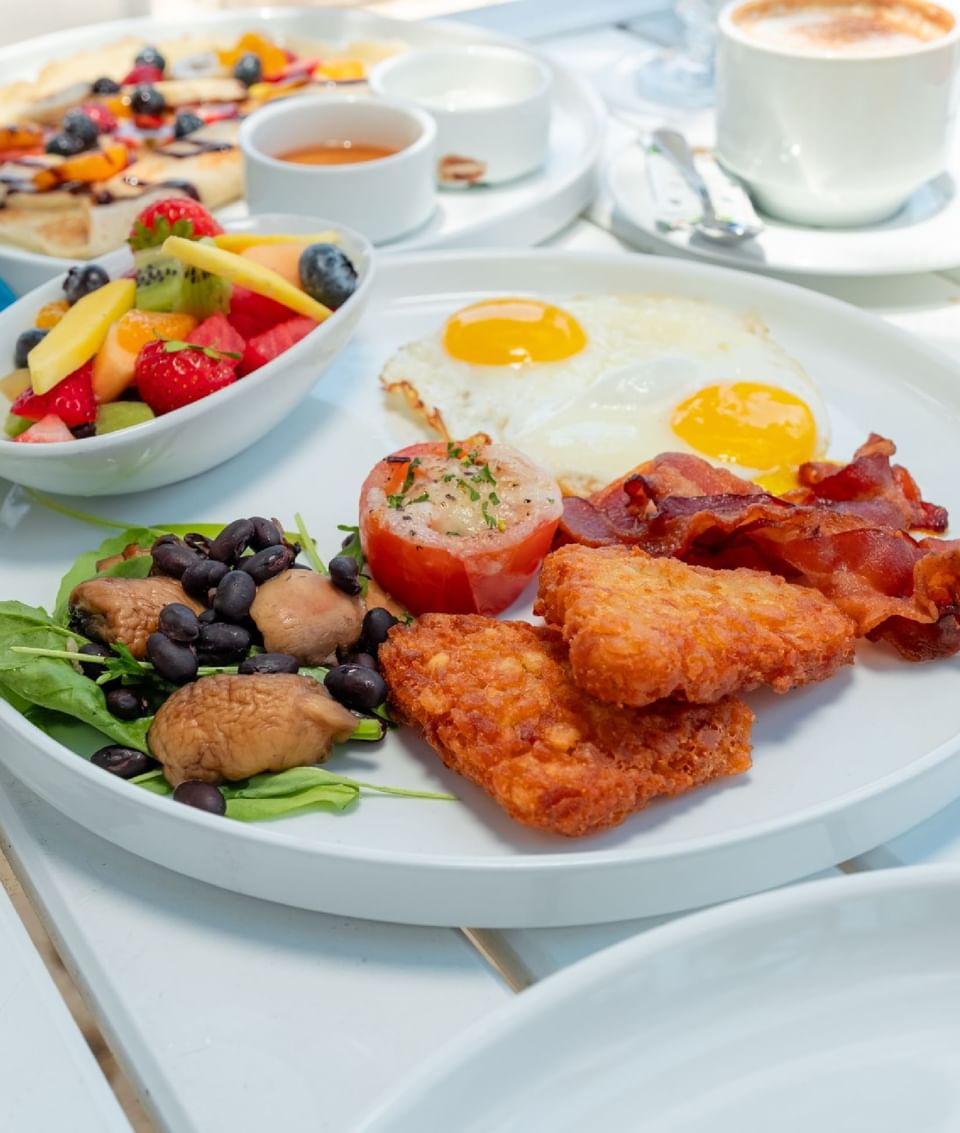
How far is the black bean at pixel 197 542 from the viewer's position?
91.0 inches

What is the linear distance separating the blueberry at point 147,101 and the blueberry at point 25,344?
205 cm

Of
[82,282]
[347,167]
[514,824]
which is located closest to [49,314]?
[82,282]

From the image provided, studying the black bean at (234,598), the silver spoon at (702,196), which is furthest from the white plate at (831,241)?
the black bean at (234,598)

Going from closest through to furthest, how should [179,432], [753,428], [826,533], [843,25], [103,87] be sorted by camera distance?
1. [826,533]
2. [179,432]
3. [753,428]
4. [843,25]
5. [103,87]

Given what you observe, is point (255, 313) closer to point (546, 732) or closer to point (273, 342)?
point (273, 342)

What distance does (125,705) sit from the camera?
1.96 metres

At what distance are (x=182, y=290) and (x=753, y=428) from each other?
138 cm

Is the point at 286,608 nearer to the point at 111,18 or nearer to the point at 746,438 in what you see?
the point at 746,438

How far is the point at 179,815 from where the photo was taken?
5.68 ft

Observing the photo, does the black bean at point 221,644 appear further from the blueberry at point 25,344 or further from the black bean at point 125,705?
the blueberry at point 25,344

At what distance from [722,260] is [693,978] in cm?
249

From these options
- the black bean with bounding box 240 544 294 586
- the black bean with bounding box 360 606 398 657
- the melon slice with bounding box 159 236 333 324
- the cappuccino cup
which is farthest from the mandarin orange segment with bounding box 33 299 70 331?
the cappuccino cup

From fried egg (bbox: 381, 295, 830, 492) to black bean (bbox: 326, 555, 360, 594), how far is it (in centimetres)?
75

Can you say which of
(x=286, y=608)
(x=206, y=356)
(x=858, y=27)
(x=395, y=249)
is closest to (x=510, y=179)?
(x=395, y=249)
